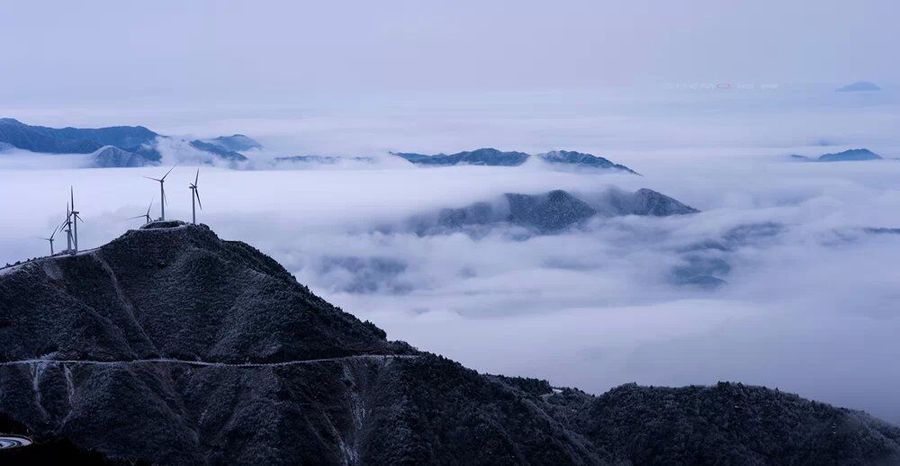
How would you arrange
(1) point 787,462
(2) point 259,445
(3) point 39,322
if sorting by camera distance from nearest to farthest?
(2) point 259,445 < (3) point 39,322 < (1) point 787,462

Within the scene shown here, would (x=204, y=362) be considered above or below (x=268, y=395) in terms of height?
above

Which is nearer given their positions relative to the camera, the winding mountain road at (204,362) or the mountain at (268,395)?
the mountain at (268,395)

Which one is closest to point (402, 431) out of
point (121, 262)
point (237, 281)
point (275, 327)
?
point (275, 327)

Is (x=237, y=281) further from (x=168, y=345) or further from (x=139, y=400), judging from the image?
(x=139, y=400)

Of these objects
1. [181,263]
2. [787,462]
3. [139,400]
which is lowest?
[787,462]

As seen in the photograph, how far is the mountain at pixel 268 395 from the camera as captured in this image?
120 meters

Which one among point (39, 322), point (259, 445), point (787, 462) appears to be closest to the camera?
point (259, 445)

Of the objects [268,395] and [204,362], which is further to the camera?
[204,362]

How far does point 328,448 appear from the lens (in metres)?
122

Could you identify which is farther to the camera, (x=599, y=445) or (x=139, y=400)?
(x=599, y=445)

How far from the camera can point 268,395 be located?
12350cm

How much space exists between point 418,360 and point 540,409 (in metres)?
13.2

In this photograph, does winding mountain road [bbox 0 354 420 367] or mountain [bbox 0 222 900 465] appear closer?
mountain [bbox 0 222 900 465]

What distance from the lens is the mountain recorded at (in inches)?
4739
